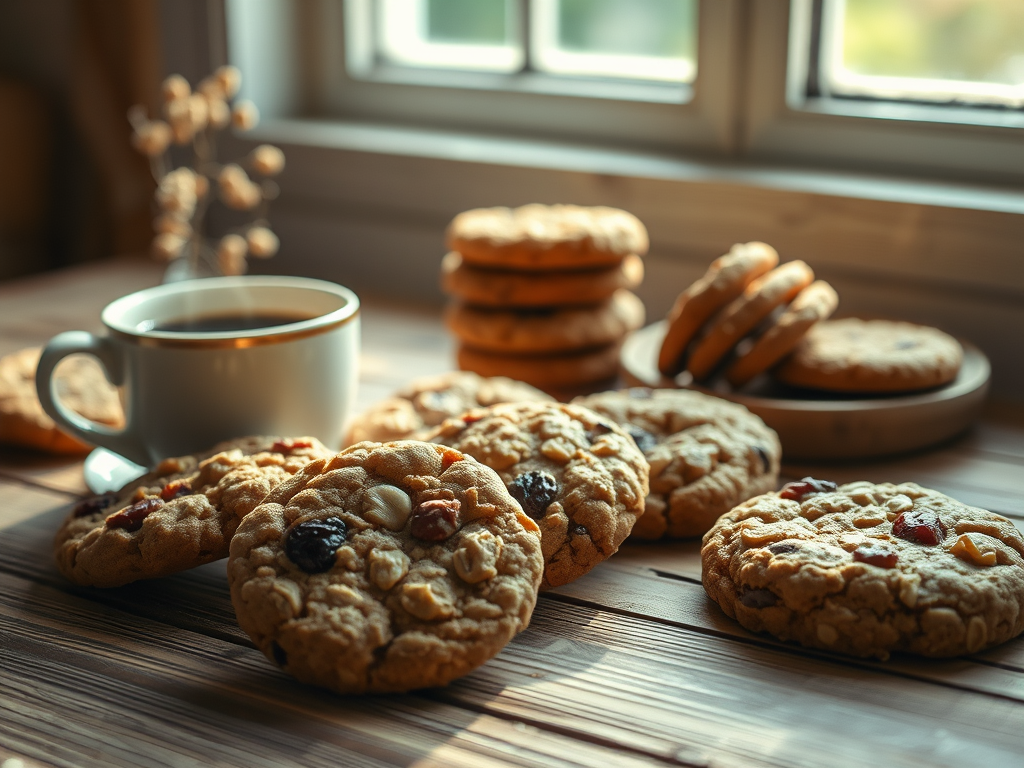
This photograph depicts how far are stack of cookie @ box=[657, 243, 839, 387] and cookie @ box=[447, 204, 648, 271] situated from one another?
138 mm

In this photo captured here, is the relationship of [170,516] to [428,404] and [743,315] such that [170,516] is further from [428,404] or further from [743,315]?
[743,315]

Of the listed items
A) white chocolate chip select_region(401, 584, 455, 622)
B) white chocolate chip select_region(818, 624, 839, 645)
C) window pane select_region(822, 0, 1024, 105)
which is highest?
Result: window pane select_region(822, 0, 1024, 105)

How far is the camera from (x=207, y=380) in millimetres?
982

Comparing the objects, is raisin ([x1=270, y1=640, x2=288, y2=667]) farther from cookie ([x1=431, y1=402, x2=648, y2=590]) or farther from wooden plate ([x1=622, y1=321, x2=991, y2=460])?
wooden plate ([x1=622, y1=321, x2=991, y2=460])

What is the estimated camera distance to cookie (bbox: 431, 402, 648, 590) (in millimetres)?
822

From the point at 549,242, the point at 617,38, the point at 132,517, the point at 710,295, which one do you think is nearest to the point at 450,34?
the point at 617,38

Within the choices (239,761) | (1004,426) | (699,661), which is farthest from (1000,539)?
(239,761)

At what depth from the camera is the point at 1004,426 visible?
1.24m

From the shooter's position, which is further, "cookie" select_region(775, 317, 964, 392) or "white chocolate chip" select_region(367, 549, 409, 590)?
"cookie" select_region(775, 317, 964, 392)

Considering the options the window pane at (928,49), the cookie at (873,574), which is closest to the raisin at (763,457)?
the cookie at (873,574)

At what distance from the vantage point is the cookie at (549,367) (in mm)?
1304

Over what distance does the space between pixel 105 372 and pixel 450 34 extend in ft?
3.60

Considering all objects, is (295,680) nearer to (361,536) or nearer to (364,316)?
(361,536)

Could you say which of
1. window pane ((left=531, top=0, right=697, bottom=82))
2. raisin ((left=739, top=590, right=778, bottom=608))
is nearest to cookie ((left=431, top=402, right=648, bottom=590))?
raisin ((left=739, top=590, right=778, bottom=608))
